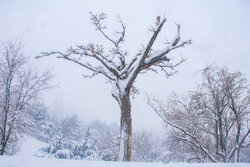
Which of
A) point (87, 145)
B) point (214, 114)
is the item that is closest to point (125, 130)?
point (214, 114)

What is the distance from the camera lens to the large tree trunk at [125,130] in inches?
226

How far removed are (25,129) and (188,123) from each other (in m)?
13.3

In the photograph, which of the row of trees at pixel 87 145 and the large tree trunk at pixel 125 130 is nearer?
the large tree trunk at pixel 125 130

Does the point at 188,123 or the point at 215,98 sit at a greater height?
the point at 215,98

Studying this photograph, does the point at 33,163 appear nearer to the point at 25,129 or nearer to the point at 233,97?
the point at 25,129

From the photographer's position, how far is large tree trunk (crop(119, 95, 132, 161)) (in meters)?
5.74

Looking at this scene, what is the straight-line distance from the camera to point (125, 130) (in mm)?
6059

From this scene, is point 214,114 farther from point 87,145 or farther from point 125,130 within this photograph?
point 87,145

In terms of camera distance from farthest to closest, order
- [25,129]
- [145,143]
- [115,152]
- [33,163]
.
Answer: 1. [145,143]
2. [115,152]
3. [25,129]
4. [33,163]

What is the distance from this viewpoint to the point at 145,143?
45062 mm

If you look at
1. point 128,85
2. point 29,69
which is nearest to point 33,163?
point 128,85

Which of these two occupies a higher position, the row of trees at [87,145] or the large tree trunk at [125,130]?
the large tree trunk at [125,130]

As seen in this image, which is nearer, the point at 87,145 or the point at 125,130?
the point at 125,130

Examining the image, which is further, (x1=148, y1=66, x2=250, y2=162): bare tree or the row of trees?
the row of trees
